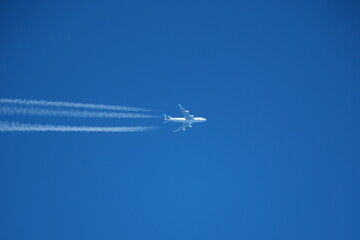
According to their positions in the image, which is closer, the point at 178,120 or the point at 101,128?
the point at 101,128

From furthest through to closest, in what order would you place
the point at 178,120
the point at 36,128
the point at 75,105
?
the point at 178,120
the point at 75,105
the point at 36,128

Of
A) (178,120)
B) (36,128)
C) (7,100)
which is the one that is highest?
(178,120)

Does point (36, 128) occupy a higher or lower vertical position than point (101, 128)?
lower

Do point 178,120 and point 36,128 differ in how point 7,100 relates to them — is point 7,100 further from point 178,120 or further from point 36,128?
point 178,120

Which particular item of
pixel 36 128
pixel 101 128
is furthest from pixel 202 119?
pixel 36 128

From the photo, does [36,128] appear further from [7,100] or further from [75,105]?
[75,105]

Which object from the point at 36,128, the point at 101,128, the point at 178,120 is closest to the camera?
the point at 36,128

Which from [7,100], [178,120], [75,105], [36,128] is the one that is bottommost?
[36,128]

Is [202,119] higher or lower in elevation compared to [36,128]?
higher

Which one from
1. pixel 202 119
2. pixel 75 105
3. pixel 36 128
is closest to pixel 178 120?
pixel 202 119
